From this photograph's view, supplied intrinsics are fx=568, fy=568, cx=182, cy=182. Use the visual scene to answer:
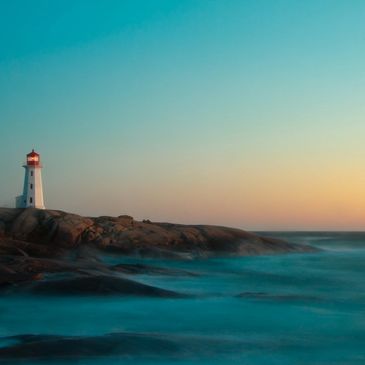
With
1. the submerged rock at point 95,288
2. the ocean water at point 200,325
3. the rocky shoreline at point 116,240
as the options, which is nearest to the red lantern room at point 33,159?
the rocky shoreline at point 116,240

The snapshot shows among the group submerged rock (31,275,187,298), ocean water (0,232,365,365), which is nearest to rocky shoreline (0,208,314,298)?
submerged rock (31,275,187,298)

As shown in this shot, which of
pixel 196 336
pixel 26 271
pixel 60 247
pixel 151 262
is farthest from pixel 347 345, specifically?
pixel 60 247

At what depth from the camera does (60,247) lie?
3325 cm

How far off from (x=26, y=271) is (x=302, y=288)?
11.4 metres

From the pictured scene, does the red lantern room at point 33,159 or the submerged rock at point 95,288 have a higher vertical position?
the red lantern room at point 33,159

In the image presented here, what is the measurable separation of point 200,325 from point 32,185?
38.1 meters

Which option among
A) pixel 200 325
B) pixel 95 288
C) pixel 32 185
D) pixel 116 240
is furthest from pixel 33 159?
pixel 200 325

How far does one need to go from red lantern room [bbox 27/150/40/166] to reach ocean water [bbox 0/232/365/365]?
29884 mm

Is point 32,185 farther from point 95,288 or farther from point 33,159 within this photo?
point 95,288

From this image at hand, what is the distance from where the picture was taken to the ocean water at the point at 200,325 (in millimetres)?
9891

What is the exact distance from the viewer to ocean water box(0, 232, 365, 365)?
9.89 m

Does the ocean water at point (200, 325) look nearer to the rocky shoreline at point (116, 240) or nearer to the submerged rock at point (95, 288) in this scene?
the submerged rock at point (95, 288)

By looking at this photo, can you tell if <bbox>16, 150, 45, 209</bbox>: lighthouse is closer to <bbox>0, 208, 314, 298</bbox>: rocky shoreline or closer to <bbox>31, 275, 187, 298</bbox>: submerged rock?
<bbox>0, 208, 314, 298</bbox>: rocky shoreline

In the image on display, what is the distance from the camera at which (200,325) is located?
1308 cm
